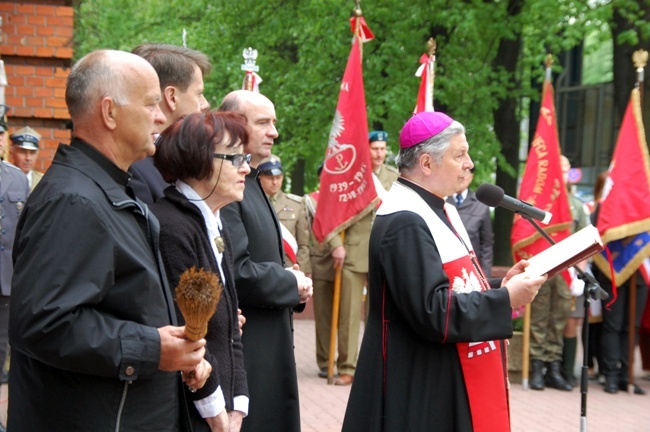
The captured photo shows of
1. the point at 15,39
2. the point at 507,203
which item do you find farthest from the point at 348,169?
the point at 507,203

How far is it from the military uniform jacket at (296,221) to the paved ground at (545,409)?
130 centimetres

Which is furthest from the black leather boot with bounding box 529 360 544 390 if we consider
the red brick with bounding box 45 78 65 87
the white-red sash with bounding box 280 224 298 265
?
the red brick with bounding box 45 78 65 87

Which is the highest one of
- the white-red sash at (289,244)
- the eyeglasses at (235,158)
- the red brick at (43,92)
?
the red brick at (43,92)

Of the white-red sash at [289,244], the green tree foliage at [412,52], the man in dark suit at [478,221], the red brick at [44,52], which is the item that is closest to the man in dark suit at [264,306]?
the white-red sash at [289,244]

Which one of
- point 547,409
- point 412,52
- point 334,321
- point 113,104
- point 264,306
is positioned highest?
point 412,52

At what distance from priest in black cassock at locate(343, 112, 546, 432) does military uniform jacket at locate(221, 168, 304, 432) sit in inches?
14.1

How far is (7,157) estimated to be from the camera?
9.77 meters

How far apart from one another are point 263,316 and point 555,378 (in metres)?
6.62

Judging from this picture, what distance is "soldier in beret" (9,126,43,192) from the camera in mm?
8633

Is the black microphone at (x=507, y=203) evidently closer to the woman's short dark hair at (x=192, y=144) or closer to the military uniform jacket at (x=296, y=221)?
the woman's short dark hair at (x=192, y=144)

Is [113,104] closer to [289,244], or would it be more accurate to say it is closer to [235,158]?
[235,158]

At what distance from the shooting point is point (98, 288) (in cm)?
274

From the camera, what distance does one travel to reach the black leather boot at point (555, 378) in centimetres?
1033

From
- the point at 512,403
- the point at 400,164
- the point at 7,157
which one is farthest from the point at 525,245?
the point at 400,164
